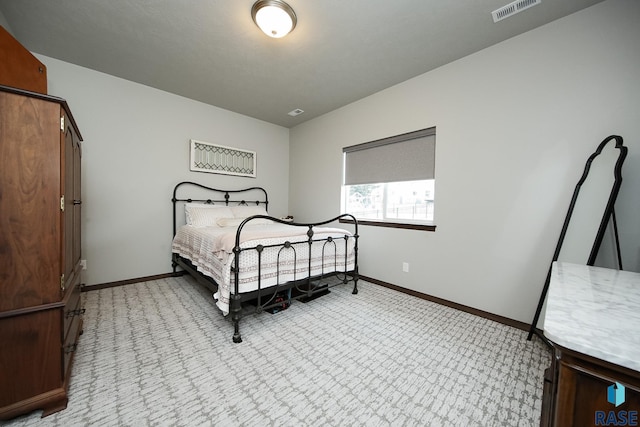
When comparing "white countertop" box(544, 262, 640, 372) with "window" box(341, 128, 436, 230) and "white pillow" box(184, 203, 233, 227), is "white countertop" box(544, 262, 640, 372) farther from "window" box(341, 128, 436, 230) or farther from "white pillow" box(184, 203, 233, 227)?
"white pillow" box(184, 203, 233, 227)

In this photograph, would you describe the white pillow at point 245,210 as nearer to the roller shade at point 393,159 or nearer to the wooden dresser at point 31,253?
the roller shade at point 393,159

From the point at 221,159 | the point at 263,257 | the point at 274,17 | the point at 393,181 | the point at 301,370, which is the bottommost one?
the point at 301,370

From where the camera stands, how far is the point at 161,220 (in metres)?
3.27

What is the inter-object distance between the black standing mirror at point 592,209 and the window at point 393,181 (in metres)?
1.06

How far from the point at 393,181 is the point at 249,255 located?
6.68ft

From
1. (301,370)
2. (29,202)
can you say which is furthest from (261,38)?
(301,370)

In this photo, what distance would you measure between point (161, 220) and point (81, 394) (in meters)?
2.33

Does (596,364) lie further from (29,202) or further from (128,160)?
(128,160)

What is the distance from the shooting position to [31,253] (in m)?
1.11

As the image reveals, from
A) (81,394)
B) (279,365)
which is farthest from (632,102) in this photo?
(81,394)

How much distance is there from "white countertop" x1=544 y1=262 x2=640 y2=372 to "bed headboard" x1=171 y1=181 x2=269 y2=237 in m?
3.81

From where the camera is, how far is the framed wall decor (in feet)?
11.6

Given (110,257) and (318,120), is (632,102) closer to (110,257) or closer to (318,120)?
(318,120)

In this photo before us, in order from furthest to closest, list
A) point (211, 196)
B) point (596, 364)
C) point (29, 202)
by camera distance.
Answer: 1. point (211, 196)
2. point (29, 202)
3. point (596, 364)
